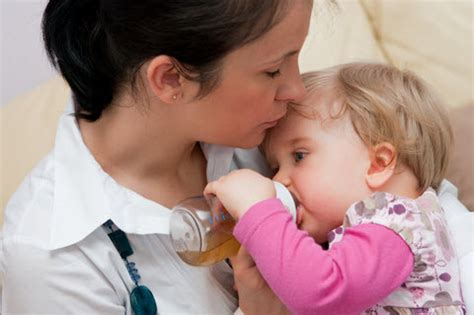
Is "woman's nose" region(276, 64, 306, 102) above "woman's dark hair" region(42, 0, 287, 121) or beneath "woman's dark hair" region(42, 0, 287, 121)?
beneath

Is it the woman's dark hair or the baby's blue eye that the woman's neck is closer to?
the woman's dark hair

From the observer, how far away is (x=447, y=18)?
1.81 m

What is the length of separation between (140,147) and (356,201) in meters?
0.37

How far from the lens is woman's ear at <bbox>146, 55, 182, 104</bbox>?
3.39ft

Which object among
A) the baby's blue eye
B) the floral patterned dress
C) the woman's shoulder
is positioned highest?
the woman's shoulder

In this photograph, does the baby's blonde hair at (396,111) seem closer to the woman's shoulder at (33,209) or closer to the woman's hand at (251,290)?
the woman's hand at (251,290)

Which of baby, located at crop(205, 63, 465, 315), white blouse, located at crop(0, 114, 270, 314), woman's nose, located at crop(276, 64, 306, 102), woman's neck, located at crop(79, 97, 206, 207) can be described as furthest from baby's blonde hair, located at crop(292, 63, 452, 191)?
white blouse, located at crop(0, 114, 270, 314)

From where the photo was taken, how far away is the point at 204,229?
1125 mm

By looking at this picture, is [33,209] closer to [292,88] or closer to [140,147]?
[140,147]

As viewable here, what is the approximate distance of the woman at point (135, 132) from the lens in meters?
1.02

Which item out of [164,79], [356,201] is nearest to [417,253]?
[356,201]

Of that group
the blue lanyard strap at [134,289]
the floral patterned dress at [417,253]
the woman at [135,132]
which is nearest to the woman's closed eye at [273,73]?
the woman at [135,132]

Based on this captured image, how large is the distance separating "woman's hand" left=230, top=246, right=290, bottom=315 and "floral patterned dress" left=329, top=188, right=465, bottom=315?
0.13 m

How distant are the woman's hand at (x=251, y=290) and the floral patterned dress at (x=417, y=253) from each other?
130mm
